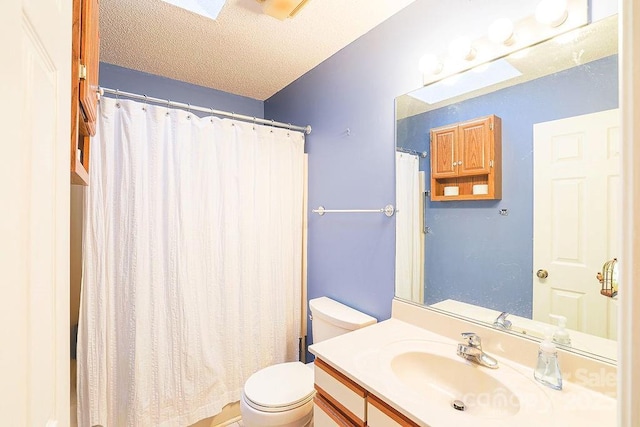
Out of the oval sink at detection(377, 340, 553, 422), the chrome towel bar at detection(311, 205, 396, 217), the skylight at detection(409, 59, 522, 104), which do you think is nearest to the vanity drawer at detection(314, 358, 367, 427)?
the oval sink at detection(377, 340, 553, 422)

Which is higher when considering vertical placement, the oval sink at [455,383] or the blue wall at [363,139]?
the blue wall at [363,139]

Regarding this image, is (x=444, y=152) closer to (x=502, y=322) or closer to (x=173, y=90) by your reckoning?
(x=502, y=322)

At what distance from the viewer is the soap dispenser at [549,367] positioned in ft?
2.97

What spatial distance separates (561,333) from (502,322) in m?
0.18

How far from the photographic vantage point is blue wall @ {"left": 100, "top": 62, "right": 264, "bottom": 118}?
6.79 feet

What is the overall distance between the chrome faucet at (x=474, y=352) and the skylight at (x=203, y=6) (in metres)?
1.90

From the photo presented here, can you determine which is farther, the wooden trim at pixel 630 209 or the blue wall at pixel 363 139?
the blue wall at pixel 363 139

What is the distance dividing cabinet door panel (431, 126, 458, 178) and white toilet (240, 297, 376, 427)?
86cm

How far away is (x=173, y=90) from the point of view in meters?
2.30

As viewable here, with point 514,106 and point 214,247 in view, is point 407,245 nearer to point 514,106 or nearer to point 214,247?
point 514,106

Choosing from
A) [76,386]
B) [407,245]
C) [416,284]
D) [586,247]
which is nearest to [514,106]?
[586,247]

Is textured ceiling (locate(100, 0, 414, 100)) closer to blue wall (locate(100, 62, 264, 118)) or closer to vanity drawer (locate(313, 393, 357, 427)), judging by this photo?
blue wall (locate(100, 62, 264, 118))

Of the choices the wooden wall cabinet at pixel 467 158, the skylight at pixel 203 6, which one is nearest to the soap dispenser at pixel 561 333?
the wooden wall cabinet at pixel 467 158

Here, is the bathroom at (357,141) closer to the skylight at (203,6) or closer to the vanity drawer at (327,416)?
the vanity drawer at (327,416)
